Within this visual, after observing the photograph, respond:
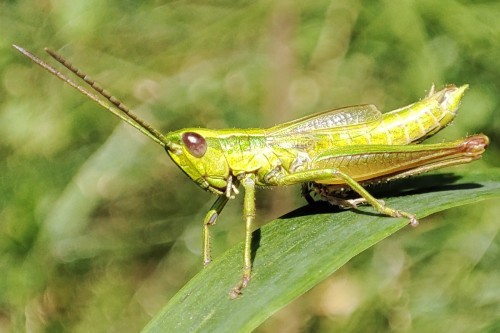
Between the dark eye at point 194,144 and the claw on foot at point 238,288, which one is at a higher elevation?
the dark eye at point 194,144

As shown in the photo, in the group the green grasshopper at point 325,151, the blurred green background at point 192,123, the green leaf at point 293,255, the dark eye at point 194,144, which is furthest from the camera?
the blurred green background at point 192,123

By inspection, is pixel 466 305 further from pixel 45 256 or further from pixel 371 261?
pixel 45 256

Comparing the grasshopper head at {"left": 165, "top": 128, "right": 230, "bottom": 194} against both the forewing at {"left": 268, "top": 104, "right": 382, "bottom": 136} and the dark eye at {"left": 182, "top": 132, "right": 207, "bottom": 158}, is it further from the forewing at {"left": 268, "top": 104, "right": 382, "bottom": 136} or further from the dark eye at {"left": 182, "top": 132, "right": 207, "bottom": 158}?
the forewing at {"left": 268, "top": 104, "right": 382, "bottom": 136}

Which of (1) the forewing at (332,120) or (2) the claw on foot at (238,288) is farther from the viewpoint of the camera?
(1) the forewing at (332,120)

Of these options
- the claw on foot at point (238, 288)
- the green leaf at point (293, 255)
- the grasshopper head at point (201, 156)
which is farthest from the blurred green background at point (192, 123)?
the claw on foot at point (238, 288)

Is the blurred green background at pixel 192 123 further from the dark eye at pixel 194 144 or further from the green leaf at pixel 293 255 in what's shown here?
the green leaf at pixel 293 255

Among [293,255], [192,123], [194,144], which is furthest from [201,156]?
[192,123]

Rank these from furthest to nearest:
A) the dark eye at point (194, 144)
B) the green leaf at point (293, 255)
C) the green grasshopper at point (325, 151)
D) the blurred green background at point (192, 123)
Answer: the blurred green background at point (192, 123)
the dark eye at point (194, 144)
the green grasshopper at point (325, 151)
the green leaf at point (293, 255)

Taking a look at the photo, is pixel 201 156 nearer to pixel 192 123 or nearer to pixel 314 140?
pixel 314 140

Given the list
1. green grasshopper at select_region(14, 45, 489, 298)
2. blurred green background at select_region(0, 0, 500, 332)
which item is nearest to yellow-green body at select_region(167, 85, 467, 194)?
green grasshopper at select_region(14, 45, 489, 298)
